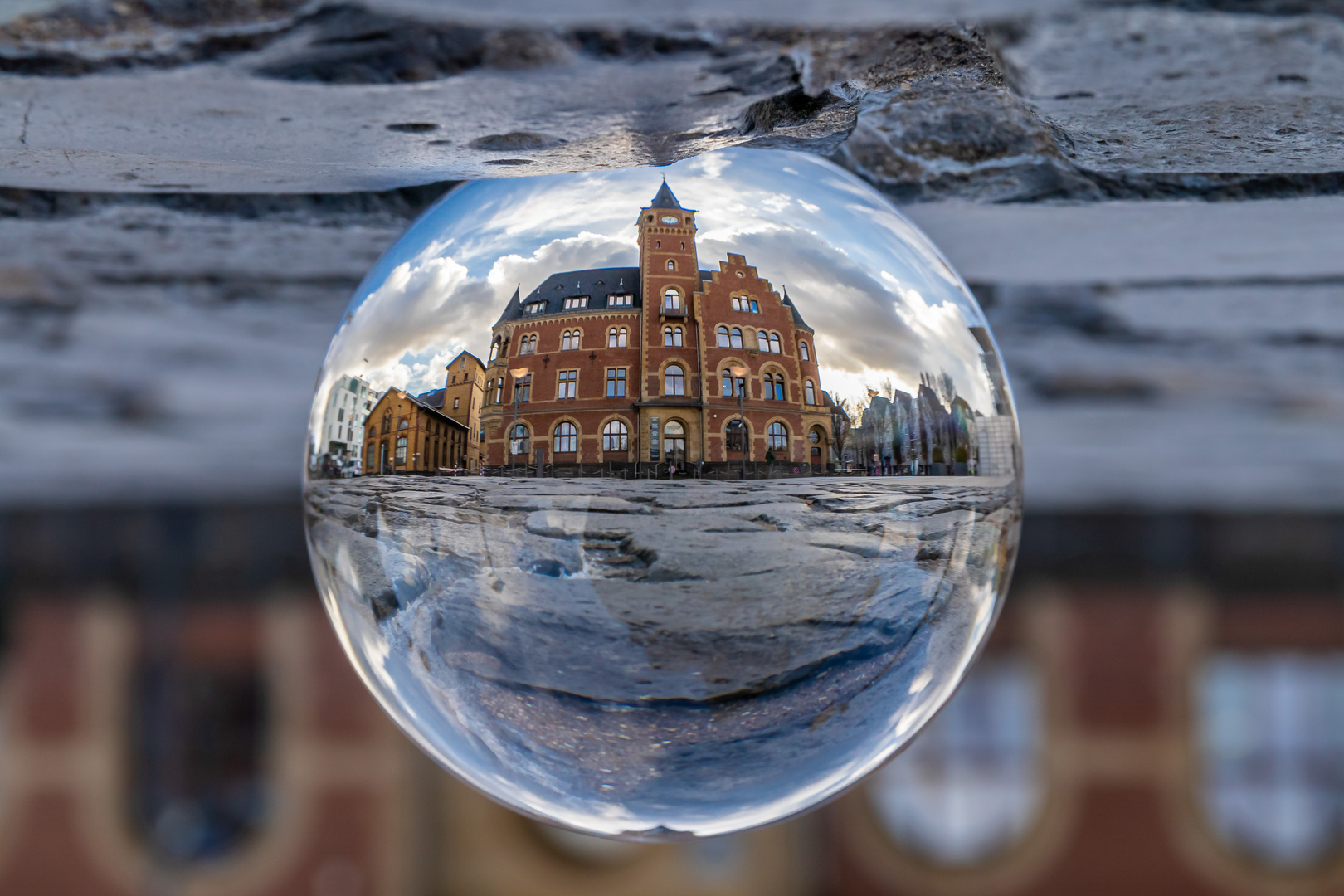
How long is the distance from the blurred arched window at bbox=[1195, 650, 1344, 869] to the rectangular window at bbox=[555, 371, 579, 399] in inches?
331

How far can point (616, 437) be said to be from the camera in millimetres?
713

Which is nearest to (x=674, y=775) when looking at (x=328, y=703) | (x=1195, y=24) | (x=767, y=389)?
(x=767, y=389)

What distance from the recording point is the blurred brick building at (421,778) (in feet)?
24.7

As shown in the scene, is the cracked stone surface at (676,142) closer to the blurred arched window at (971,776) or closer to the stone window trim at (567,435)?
the stone window trim at (567,435)

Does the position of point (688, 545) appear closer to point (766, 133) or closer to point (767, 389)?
point (767, 389)

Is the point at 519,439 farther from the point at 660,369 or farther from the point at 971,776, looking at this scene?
the point at 971,776

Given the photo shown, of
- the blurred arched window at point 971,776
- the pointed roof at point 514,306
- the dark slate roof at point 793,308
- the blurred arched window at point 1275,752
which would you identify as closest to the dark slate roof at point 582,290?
the pointed roof at point 514,306

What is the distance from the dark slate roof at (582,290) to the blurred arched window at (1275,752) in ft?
27.6

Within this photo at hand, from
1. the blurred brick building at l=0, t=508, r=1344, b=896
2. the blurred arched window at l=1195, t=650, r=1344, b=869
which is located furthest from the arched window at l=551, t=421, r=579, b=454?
the blurred arched window at l=1195, t=650, r=1344, b=869

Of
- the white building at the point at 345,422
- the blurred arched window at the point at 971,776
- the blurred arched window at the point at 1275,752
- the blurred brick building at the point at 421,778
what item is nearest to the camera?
the white building at the point at 345,422

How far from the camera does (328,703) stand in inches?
310

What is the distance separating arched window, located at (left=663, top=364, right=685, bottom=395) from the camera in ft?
2.33

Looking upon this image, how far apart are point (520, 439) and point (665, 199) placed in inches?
7.6

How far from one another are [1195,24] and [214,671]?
8.37 meters
